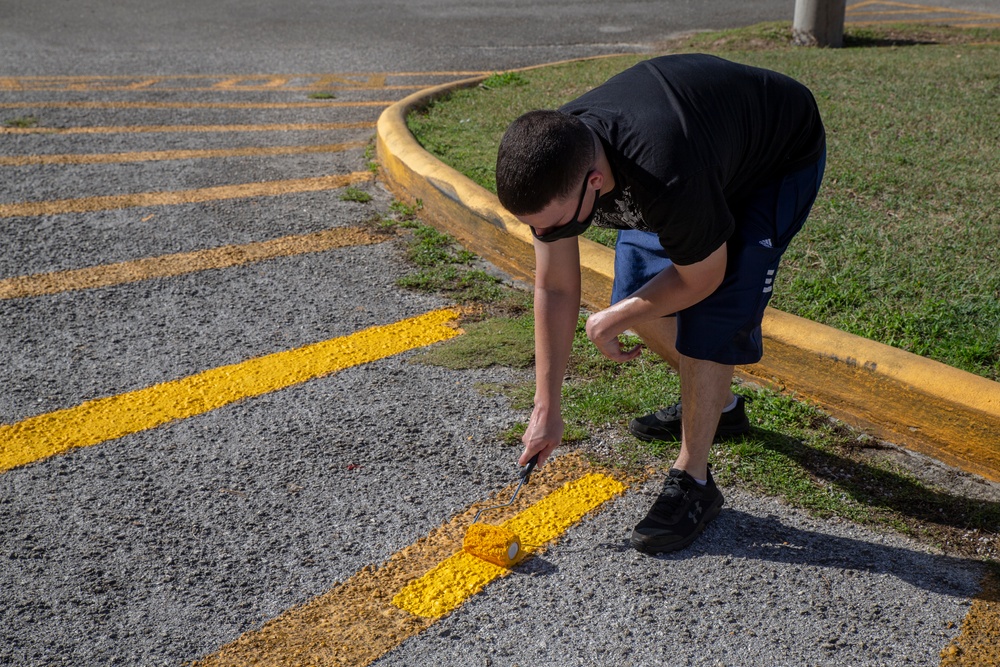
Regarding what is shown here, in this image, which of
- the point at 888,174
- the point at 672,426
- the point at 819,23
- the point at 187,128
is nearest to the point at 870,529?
the point at 672,426

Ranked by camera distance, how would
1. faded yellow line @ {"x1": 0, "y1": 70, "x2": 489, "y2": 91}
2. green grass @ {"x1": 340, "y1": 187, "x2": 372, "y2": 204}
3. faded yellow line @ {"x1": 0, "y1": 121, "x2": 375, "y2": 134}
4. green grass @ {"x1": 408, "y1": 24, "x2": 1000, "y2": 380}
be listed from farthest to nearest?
faded yellow line @ {"x1": 0, "y1": 70, "x2": 489, "y2": 91} → faded yellow line @ {"x1": 0, "y1": 121, "x2": 375, "y2": 134} → green grass @ {"x1": 340, "y1": 187, "x2": 372, "y2": 204} → green grass @ {"x1": 408, "y1": 24, "x2": 1000, "y2": 380}

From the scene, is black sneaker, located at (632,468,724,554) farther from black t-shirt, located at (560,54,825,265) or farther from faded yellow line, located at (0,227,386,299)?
faded yellow line, located at (0,227,386,299)

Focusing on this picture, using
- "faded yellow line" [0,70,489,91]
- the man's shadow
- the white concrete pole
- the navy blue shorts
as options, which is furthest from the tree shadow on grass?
the white concrete pole

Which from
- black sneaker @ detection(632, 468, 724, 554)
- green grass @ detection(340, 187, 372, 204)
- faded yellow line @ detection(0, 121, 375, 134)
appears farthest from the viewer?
faded yellow line @ detection(0, 121, 375, 134)

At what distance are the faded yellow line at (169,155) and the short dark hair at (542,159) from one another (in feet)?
14.7

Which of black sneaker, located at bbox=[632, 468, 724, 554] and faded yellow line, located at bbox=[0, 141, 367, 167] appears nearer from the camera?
black sneaker, located at bbox=[632, 468, 724, 554]

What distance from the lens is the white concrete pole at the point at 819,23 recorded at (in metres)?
9.23

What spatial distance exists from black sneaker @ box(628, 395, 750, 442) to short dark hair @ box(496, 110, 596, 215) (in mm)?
1224

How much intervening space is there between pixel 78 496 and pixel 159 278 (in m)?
1.73

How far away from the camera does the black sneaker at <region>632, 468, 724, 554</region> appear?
8.87 ft

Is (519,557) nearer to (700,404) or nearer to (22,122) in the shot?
(700,404)

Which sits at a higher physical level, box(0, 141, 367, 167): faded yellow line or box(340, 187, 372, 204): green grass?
box(0, 141, 367, 167): faded yellow line

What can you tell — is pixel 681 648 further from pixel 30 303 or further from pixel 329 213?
pixel 329 213

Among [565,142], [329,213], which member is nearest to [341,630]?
[565,142]
